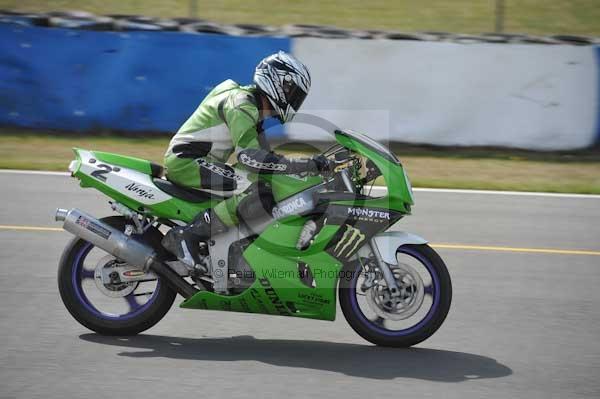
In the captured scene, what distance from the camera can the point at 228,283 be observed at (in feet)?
19.7

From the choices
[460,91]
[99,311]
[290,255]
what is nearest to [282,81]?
[290,255]

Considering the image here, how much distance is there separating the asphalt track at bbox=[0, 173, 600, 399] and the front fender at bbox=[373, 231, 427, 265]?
2.05 feet

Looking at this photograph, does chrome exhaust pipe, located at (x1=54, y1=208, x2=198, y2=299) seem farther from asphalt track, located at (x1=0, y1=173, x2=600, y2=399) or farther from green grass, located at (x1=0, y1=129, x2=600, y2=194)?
green grass, located at (x1=0, y1=129, x2=600, y2=194)

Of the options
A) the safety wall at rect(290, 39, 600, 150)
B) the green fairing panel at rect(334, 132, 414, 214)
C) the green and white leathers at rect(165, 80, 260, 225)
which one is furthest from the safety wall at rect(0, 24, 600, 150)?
the green fairing panel at rect(334, 132, 414, 214)

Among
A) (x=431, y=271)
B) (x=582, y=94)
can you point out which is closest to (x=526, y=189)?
(x=582, y=94)

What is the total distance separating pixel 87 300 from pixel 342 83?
24.3 ft

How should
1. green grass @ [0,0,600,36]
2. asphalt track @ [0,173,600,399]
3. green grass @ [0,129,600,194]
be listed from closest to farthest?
asphalt track @ [0,173,600,399], green grass @ [0,129,600,194], green grass @ [0,0,600,36]

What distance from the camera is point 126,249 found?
20.0ft

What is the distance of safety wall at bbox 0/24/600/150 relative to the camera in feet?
42.1

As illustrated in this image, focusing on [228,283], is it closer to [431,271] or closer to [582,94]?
[431,271]

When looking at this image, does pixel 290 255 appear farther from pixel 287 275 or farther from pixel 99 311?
pixel 99 311

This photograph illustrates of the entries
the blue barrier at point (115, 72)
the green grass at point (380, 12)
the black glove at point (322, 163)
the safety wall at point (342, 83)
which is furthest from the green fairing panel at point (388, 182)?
the green grass at point (380, 12)

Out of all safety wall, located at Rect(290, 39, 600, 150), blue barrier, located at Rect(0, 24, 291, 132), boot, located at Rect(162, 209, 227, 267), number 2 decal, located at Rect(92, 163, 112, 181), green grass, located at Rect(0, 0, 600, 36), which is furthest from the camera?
green grass, located at Rect(0, 0, 600, 36)

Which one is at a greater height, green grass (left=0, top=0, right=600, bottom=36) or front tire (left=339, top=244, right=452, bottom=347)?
green grass (left=0, top=0, right=600, bottom=36)
